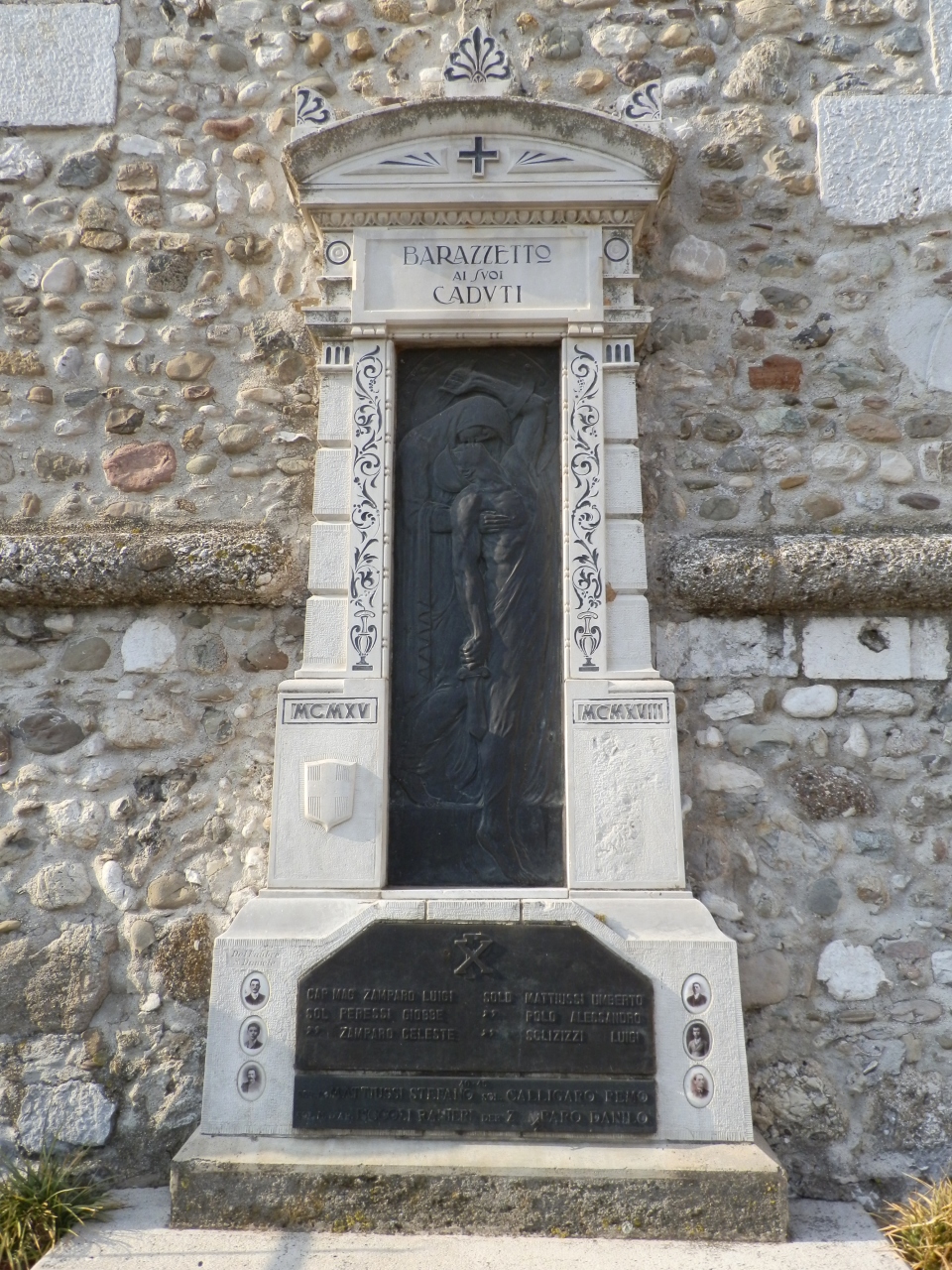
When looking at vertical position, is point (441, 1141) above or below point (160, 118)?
below

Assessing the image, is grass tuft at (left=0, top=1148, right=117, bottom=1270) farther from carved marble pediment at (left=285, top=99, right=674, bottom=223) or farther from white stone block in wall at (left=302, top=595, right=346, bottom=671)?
carved marble pediment at (left=285, top=99, right=674, bottom=223)

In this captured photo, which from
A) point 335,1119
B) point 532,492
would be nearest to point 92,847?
point 335,1119

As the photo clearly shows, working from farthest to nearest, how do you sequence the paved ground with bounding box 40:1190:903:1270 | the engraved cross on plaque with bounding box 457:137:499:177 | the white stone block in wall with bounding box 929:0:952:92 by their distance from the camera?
the white stone block in wall with bounding box 929:0:952:92 < the engraved cross on plaque with bounding box 457:137:499:177 < the paved ground with bounding box 40:1190:903:1270

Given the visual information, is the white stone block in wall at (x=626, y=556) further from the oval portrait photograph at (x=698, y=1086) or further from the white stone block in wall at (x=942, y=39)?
the white stone block in wall at (x=942, y=39)

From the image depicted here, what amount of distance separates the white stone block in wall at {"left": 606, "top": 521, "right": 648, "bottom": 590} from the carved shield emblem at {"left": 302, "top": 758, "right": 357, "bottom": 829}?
3.82 feet

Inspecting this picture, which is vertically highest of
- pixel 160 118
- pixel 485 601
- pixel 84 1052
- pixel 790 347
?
pixel 160 118

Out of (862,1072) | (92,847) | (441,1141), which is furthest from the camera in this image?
(92,847)

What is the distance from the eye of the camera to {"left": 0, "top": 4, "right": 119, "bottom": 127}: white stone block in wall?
14.0ft

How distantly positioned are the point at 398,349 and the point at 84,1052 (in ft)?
9.15

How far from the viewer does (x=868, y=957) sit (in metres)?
3.50

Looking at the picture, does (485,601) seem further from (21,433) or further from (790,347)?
(21,433)

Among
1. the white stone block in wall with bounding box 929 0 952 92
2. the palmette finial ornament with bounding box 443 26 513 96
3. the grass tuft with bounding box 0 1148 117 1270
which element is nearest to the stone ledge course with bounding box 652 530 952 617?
the palmette finial ornament with bounding box 443 26 513 96

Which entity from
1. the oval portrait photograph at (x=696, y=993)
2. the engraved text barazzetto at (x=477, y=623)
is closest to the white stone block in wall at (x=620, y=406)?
the engraved text barazzetto at (x=477, y=623)

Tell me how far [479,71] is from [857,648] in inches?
104
